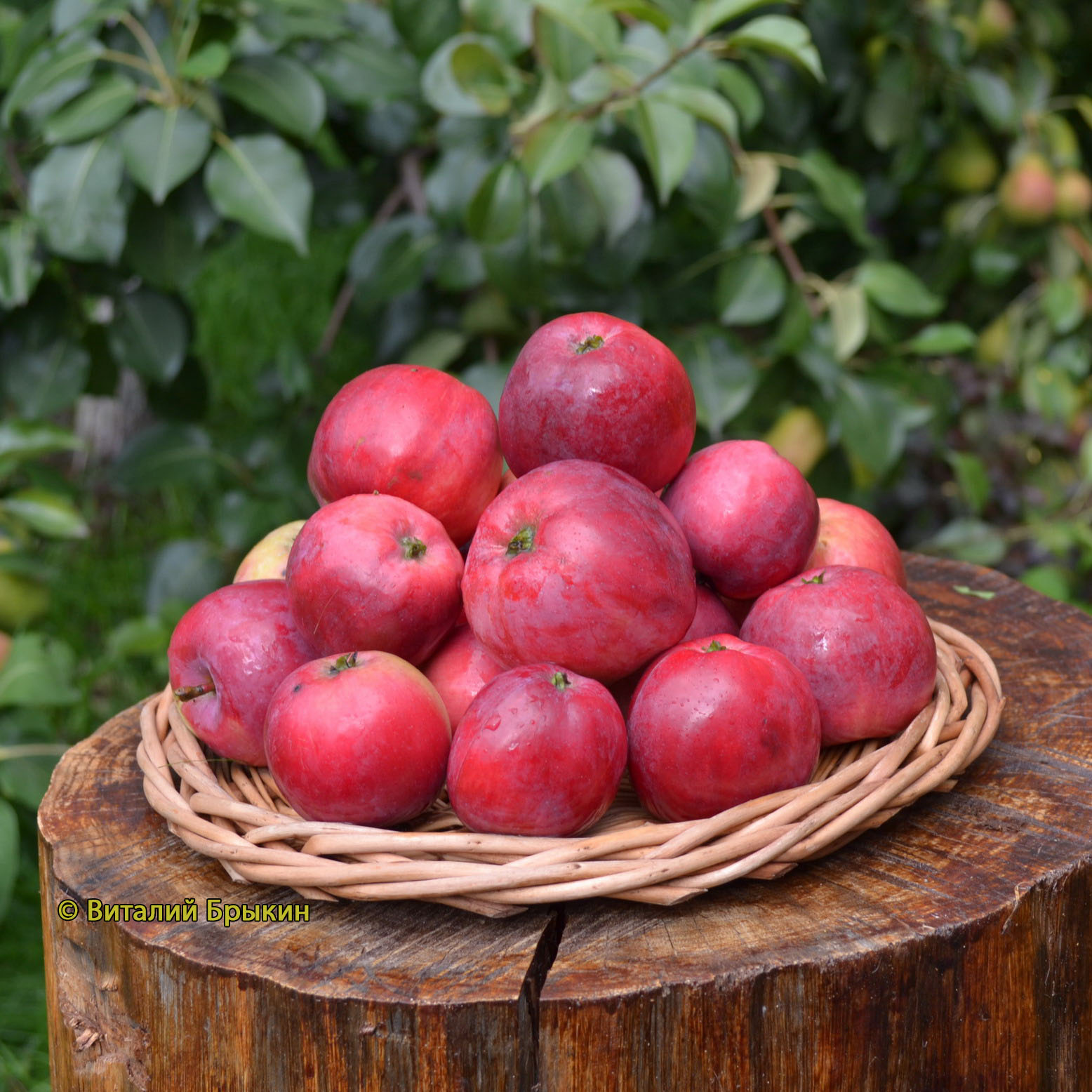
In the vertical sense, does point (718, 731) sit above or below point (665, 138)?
below

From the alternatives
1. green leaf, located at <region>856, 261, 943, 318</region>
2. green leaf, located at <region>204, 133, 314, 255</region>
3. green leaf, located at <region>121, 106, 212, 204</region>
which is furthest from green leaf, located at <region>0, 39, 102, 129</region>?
green leaf, located at <region>856, 261, 943, 318</region>

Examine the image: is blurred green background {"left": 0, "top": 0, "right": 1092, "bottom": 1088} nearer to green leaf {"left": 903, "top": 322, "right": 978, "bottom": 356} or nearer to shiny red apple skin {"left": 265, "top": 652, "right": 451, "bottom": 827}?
green leaf {"left": 903, "top": 322, "right": 978, "bottom": 356}

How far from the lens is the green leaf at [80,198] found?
173 centimetres

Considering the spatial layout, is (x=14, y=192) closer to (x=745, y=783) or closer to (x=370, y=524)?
(x=370, y=524)

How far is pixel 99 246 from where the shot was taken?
5.75ft

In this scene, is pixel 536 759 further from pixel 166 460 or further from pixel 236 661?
pixel 166 460

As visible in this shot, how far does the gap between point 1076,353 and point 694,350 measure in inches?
47.9

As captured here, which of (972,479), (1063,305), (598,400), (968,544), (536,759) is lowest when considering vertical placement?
(968,544)

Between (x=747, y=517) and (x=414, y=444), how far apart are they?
1.11ft

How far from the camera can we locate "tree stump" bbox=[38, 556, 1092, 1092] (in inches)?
34.2

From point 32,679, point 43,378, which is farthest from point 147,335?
point 32,679

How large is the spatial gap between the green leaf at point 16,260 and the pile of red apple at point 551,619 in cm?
82

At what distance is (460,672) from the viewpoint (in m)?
1.15

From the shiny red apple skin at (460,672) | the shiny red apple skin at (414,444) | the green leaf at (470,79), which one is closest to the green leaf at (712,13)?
the green leaf at (470,79)
